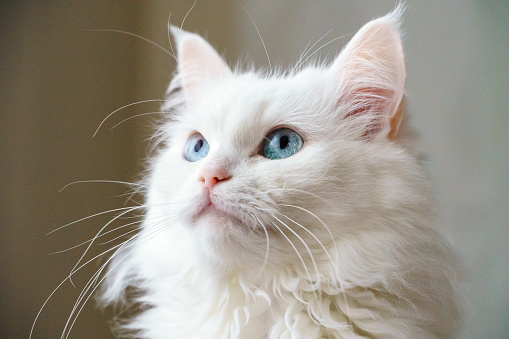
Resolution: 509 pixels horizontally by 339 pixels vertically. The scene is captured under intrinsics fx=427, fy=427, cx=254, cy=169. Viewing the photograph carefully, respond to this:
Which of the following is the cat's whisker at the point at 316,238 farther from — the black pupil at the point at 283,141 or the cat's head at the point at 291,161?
the black pupil at the point at 283,141

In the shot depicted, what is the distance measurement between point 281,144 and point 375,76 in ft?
0.84

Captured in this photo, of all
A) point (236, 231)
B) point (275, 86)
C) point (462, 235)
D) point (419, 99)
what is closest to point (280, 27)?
point (419, 99)

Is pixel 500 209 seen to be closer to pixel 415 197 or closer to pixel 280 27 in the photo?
pixel 415 197

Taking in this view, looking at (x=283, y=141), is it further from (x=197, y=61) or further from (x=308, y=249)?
(x=197, y=61)

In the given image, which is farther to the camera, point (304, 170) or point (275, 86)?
point (275, 86)

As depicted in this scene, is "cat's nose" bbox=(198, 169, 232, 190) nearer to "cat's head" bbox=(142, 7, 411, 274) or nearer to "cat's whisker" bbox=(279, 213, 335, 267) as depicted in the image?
"cat's head" bbox=(142, 7, 411, 274)

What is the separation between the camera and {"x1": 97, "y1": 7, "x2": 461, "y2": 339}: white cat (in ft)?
2.54

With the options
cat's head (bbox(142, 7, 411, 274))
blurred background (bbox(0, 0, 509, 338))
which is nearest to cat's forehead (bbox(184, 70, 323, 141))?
cat's head (bbox(142, 7, 411, 274))

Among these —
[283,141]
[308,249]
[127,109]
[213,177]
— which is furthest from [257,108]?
[127,109]

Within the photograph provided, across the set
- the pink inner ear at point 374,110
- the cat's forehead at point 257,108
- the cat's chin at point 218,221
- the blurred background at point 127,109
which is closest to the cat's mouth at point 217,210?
the cat's chin at point 218,221

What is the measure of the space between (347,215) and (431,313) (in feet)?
0.93

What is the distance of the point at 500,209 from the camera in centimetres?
150

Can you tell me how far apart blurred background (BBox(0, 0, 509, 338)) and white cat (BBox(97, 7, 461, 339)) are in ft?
1.61

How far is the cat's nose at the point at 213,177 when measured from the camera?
759 mm
